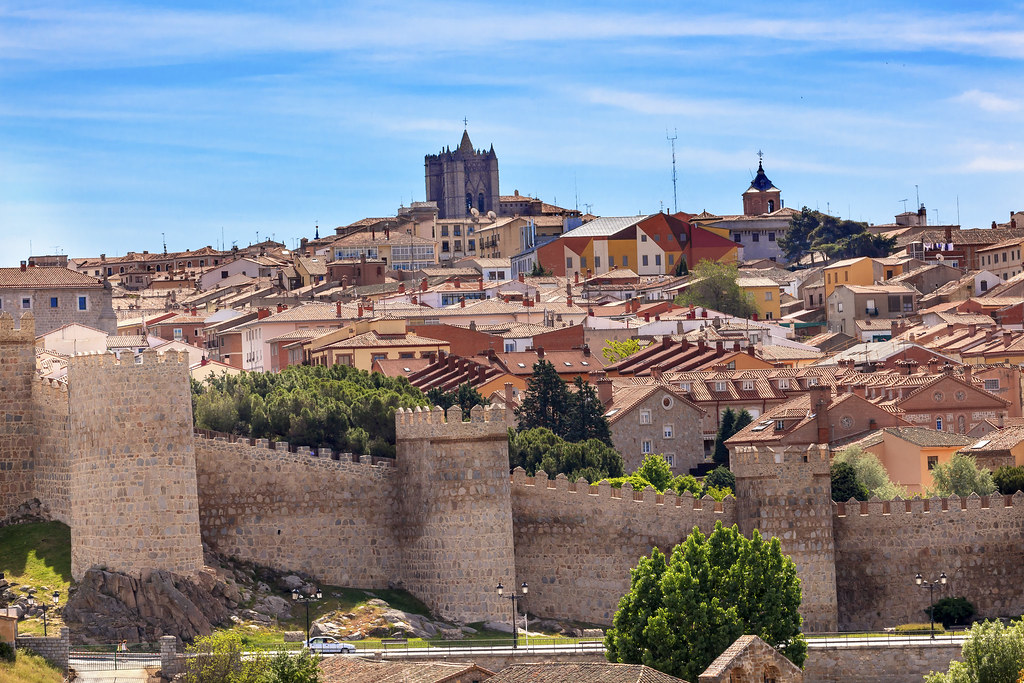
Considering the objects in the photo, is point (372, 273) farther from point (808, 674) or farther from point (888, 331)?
point (808, 674)

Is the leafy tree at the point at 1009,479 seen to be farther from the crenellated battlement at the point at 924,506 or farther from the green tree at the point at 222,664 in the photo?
the green tree at the point at 222,664

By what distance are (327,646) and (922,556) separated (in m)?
17.2

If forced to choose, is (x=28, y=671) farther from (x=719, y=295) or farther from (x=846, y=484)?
(x=719, y=295)

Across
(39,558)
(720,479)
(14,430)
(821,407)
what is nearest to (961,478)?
(720,479)

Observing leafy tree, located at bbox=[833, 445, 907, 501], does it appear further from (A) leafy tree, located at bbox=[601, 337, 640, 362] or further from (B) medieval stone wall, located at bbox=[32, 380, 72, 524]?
(A) leafy tree, located at bbox=[601, 337, 640, 362]

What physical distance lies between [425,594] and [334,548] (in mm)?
2677

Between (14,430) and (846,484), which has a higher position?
(14,430)

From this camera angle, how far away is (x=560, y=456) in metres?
78.6

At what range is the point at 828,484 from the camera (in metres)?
60.2

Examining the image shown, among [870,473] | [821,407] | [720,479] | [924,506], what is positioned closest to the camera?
[924,506]

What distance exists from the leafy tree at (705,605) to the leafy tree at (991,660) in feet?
13.1

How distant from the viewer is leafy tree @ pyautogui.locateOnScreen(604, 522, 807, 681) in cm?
5138

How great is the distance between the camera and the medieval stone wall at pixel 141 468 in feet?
182

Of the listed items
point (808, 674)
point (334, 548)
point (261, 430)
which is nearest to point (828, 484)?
point (808, 674)
